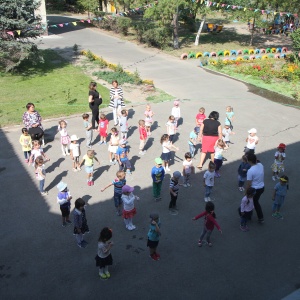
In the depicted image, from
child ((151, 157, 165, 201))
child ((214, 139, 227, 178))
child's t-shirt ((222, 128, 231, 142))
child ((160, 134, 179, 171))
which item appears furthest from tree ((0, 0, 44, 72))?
child ((151, 157, 165, 201))

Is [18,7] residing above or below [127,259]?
above

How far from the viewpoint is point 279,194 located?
8266 millimetres

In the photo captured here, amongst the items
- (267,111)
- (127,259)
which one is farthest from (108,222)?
(267,111)

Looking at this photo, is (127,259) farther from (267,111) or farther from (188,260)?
(267,111)

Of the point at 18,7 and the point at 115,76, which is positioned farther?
the point at 115,76

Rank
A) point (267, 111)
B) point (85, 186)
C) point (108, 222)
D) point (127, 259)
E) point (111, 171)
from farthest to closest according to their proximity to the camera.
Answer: point (267, 111) < point (111, 171) < point (85, 186) < point (108, 222) < point (127, 259)

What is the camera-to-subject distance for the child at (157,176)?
28.2 feet

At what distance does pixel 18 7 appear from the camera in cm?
1747

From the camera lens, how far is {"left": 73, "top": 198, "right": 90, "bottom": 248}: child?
705 centimetres

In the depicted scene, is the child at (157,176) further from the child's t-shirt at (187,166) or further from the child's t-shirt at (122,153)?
the child's t-shirt at (122,153)

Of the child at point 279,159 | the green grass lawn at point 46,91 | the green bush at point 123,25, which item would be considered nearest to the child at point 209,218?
the child at point 279,159

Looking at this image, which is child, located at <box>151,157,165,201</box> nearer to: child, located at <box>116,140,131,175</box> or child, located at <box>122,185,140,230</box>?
child, located at <box>122,185,140,230</box>

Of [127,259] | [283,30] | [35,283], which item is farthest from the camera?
[283,30]

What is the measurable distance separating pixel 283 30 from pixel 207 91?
22.4 metres
